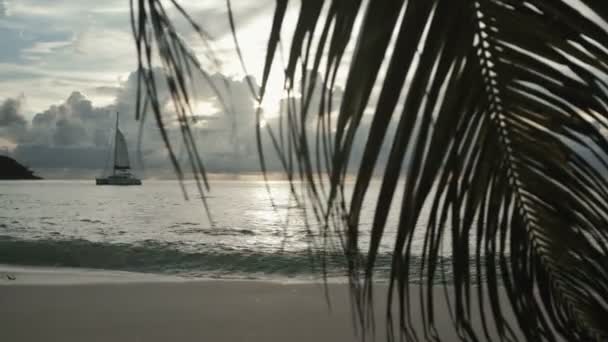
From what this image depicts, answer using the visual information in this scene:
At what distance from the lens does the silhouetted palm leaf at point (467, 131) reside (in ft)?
1.45

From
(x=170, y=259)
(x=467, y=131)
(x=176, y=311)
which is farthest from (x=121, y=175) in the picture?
(x=467, y=131)

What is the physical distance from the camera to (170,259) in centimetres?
1111

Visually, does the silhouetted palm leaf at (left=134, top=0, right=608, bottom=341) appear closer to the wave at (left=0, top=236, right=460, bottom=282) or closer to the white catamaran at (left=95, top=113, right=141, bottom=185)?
the wave at (left=0, top=236, right=460, bottom=282)

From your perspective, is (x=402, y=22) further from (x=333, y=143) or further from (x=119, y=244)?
(x=119, y=244)

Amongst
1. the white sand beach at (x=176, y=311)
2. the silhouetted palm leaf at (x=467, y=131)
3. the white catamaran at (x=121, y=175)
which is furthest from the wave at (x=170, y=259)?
the white catamaran at (x=121, y=175)

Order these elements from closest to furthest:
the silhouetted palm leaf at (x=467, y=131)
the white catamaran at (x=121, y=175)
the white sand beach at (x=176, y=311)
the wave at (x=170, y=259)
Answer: the silhouetted palm leaf at (x=467, y=131) → the white sand beach at (x=176, y=311) → the wave at (x=170, y=259) → the white catamaran at (x=121, y=175)

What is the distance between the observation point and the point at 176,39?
40cm

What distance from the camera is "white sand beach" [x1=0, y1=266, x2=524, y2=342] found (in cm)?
472

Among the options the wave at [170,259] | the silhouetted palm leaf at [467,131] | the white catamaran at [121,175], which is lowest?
the white catamaran at [121,175]

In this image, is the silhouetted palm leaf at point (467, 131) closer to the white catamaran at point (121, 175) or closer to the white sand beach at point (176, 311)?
the white sand beach at point (176, 311)

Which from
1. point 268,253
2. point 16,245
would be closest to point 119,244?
point 16,245

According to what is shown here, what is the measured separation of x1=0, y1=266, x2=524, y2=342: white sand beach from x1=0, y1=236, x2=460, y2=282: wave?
2465 millimetres

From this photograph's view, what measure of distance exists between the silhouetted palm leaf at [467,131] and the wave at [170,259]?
8184 millimetres

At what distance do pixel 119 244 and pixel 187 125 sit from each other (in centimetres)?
1353
